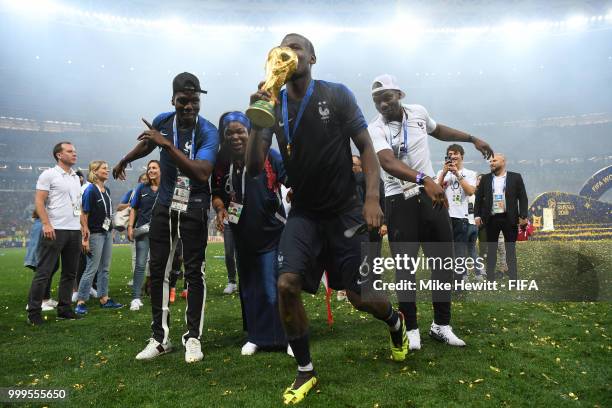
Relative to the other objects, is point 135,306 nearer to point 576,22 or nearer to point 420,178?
point 420,178

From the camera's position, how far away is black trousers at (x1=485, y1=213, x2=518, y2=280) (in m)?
7.23

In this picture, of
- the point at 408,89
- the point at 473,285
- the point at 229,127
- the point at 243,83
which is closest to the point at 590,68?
the point at 408,89

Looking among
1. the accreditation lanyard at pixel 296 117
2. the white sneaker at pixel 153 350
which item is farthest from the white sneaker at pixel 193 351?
the accreditation lanyard at pixel 296 117

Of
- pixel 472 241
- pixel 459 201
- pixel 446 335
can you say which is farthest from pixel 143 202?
pixel 472 241

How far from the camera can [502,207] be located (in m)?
7.52

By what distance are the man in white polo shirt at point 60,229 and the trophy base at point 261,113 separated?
426 centimetres

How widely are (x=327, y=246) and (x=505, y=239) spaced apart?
216 inches

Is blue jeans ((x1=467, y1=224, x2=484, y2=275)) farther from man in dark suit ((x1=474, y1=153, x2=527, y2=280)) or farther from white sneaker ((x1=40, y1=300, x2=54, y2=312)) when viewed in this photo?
white sneaker ((x1=40, y1=300, x2=54, y2=312))

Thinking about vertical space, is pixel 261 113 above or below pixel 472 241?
above

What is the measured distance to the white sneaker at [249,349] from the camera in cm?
407

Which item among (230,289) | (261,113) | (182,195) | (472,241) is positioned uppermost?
(261,113)

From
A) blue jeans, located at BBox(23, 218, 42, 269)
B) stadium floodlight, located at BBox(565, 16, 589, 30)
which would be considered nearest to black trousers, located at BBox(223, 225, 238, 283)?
blue jeans, located at BBox(23, 218, 42, 269)

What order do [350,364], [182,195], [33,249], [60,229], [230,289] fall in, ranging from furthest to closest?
1. [230,289]
2. [33,249]
3. [60,229]
4. [182,195]
5. [350,364]

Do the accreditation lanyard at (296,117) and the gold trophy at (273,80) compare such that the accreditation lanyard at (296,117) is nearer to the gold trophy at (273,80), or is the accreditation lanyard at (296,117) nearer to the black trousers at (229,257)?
the gold trophy at (273,80)
